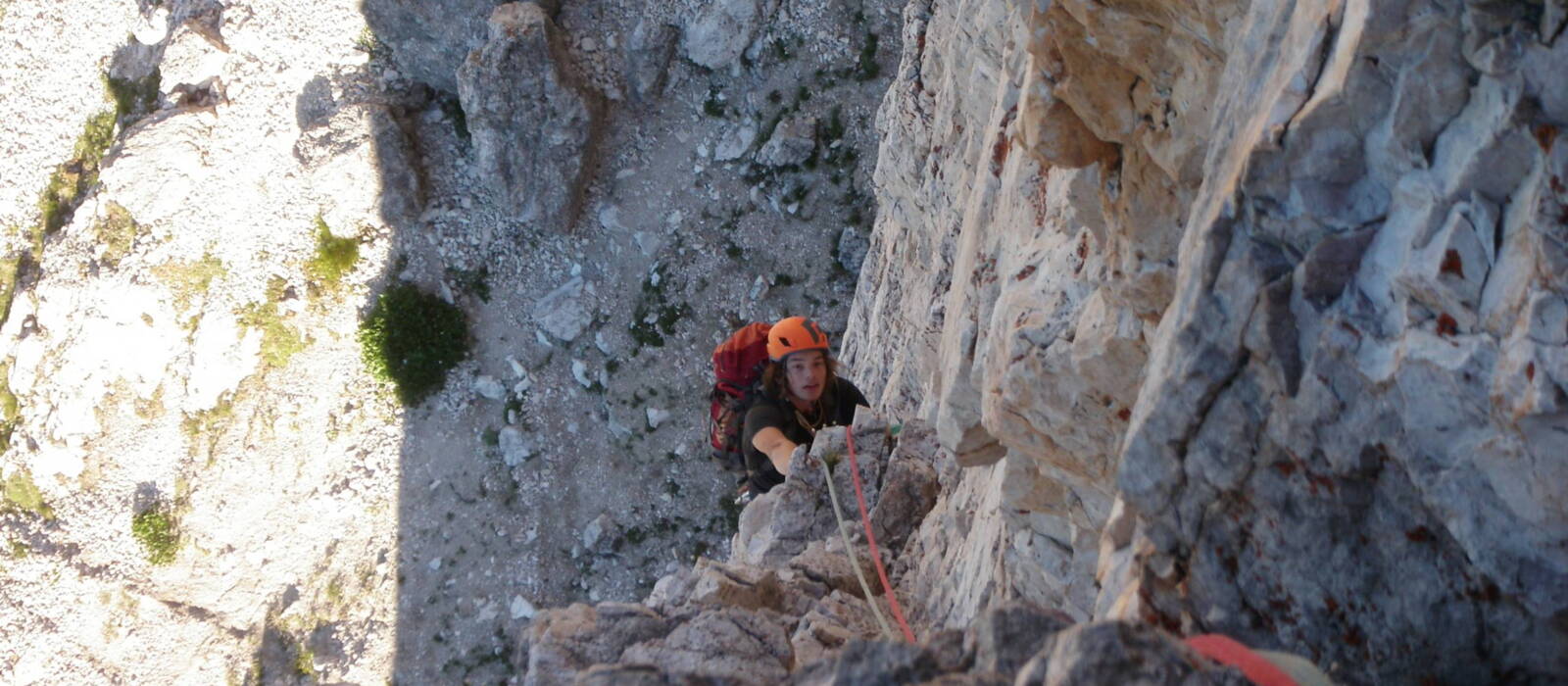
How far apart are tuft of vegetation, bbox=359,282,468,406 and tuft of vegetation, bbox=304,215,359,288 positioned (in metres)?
0.75

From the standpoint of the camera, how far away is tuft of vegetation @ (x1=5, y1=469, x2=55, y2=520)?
14.9 m

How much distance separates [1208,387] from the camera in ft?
8.77

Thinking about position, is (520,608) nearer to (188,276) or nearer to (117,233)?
(188,276)

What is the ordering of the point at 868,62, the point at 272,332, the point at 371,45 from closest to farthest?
the point at 868,62 → the point at 272,332 → the point at 371,45

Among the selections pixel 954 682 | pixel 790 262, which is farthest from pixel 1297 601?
pixel 790 262

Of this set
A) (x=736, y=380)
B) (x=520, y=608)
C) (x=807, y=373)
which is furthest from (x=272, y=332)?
(x=807, y=373)

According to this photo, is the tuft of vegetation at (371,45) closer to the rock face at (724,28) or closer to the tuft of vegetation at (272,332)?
the tuft of vegetation at (272,332)

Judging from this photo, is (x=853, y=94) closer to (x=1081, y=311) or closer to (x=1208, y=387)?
(x=1081, y=311)

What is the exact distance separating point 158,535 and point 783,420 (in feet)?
39.3

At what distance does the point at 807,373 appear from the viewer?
25.4 feet

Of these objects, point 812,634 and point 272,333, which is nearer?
point 812,634

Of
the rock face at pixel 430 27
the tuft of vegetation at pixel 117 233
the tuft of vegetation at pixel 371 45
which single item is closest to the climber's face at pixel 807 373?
the rock face at pixel 430 27

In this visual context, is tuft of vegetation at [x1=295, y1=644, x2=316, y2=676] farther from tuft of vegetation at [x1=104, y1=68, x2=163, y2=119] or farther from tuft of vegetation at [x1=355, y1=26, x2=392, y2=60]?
tuft of vegetation at [x1=355, y1=26, x2=392, y2=60]

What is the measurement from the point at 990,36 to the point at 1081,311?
123 inches
